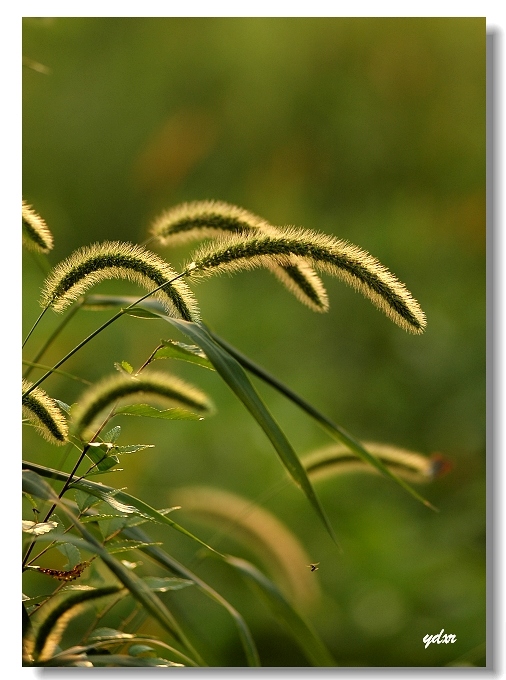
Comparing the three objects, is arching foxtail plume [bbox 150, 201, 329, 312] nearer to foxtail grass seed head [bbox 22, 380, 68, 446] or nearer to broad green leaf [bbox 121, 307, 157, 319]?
broad green leaf [bbox 121, 307, 157, 319]

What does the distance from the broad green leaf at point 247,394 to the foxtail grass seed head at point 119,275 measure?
24 millimetres

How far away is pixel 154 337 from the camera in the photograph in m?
2.86

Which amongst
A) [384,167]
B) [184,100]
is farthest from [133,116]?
[384,167]

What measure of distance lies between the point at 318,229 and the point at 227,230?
1607 millimetres

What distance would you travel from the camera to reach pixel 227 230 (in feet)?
3.74

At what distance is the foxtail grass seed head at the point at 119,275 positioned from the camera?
922 millimetres

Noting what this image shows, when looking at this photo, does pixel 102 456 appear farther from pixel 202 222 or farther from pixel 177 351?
pixel 202 222

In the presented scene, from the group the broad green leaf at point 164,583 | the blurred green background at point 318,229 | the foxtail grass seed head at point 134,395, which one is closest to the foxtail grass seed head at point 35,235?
the foxtail grass seed head at point 134,395

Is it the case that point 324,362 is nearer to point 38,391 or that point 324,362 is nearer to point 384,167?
point 384,167

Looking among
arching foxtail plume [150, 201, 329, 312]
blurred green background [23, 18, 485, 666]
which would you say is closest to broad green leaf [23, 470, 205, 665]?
arching foxtail plume [150, 201, 329, 312]

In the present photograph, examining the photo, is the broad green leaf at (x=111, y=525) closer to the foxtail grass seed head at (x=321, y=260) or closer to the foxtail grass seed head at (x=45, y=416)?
the foxtail grass seed head at (x=45, y=416)

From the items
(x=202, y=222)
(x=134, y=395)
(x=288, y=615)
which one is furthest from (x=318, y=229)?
(x=288, y=615)

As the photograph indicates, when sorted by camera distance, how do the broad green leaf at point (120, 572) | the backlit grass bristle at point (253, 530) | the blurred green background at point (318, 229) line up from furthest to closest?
1. the blurred green background at point (318, 229)
2. the backlit grass bristle at point (253, 530)
3. the broad green leaf at point (120, 572)

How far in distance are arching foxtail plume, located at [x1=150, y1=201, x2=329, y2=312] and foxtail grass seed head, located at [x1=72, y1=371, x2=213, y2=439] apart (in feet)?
0.70
